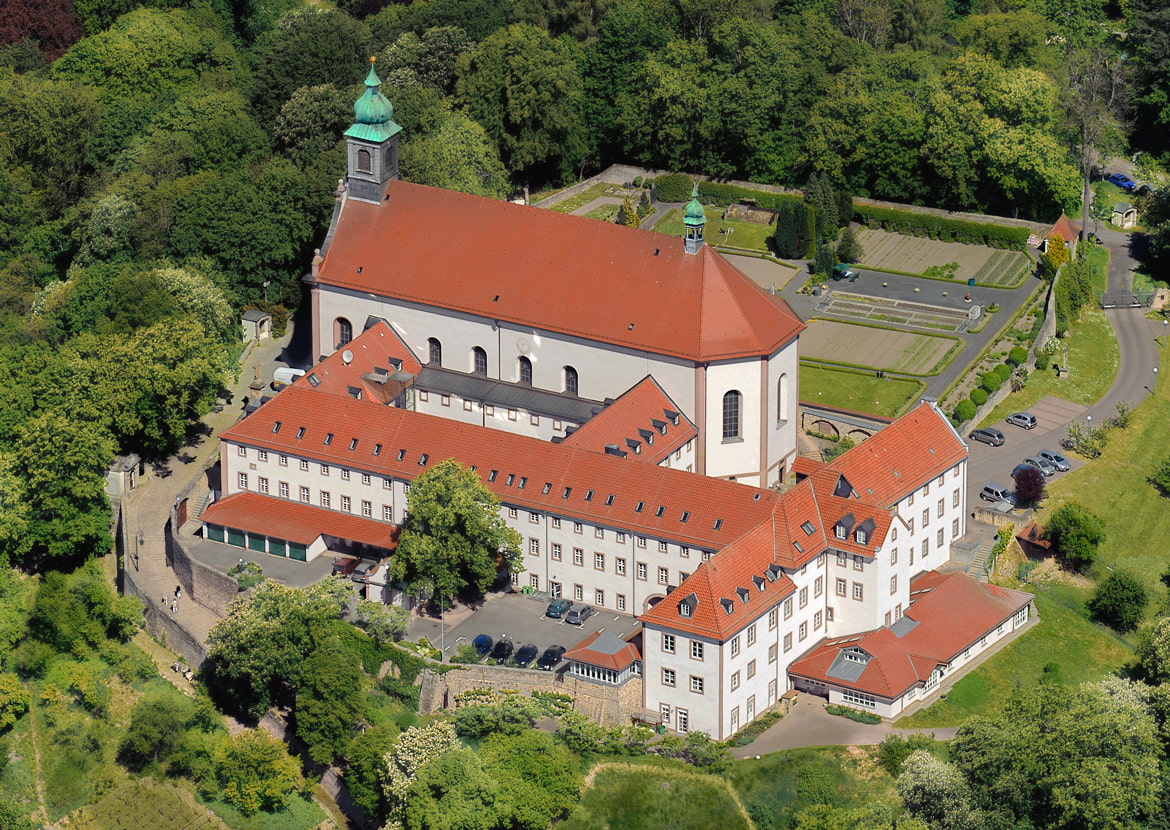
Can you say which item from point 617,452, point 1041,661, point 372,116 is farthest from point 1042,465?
point 372,116

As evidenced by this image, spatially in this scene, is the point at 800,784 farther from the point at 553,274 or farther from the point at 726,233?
the point at 726,233

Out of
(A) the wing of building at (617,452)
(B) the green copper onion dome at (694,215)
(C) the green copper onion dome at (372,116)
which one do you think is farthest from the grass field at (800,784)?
(C) the green copper onion dome at (372,116)

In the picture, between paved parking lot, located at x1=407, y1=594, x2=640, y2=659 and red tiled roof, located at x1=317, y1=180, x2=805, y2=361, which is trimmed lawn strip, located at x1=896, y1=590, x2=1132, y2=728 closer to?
paved parking lot, located at x1=407, y1=594, x2=640, y2=659

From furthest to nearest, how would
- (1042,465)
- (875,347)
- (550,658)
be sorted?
(875,347) → (1042,465) → (550,658)

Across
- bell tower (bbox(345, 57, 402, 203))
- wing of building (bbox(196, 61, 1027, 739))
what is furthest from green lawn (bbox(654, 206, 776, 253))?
wing of building (bbox(196, 61, 1027, 739))

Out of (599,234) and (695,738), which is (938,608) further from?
(599,234)

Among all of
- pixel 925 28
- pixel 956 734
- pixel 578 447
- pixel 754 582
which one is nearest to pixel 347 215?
pixel 578 447
